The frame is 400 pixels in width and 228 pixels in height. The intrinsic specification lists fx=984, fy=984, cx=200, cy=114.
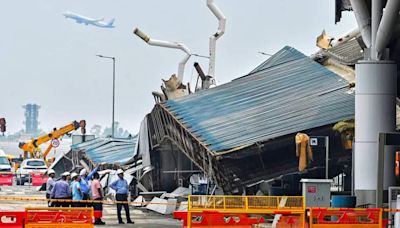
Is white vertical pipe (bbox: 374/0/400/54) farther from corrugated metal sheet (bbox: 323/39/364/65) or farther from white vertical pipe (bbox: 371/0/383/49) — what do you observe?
corrugated metal sheet (bbox: 323/39/364/65)

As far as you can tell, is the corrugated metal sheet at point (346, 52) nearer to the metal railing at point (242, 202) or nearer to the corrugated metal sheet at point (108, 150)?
the metal railing at point (242, 202)

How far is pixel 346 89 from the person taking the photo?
33.2m

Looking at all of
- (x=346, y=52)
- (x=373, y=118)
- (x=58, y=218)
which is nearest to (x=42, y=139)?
(x=346, y=52)

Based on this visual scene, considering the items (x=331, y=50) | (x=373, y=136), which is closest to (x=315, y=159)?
(x=373, y=136)

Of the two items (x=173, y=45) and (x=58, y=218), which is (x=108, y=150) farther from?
(x=58, y=218)

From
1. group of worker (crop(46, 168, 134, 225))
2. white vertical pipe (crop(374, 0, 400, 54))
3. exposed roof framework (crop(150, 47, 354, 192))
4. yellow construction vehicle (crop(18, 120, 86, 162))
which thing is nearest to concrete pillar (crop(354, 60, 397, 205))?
white vertical pipe (crop(374, 0, 400, 54))

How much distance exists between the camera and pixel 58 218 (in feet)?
59.9

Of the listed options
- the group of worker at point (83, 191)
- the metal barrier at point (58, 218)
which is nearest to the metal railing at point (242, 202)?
the group of worker at point (83, 191)

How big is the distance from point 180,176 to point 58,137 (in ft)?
Answer: 121

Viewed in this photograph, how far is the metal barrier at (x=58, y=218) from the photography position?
17.8 m

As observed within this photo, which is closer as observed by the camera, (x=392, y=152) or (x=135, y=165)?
(x=392, y=152)

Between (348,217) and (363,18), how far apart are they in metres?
8.74

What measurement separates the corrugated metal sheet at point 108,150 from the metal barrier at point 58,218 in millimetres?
29571

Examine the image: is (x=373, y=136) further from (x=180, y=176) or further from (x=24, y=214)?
(x=180, y=176)
